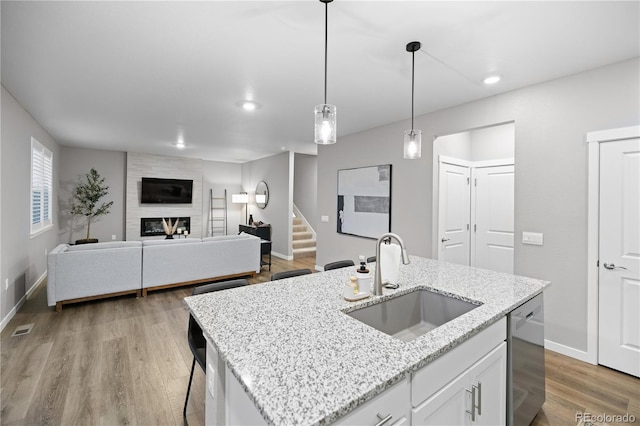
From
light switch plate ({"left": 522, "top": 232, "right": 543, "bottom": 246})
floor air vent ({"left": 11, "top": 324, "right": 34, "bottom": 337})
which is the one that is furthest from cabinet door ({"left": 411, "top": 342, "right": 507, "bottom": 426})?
Answer: floor air vent ({"left": 11, "top": 324, "right": 34, "bottom": 337})

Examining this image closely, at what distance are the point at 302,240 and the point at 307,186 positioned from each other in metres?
1.65

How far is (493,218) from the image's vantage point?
13.8 feet

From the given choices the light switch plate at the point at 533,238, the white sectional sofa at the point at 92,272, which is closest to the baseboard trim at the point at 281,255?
the white sectional sofa at the point at 92,272

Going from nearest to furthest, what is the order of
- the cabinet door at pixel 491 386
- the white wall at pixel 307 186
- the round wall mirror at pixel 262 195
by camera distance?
the cabinet door at pixel 491 386, the round wall mirror at pixel 262 195, the white wall at pixel 307 186

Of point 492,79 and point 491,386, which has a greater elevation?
point 492,79

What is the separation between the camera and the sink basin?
162 cm

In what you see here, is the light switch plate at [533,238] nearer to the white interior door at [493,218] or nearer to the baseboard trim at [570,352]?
the baseboard trim at [570,352]

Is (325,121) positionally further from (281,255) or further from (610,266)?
(281,255)

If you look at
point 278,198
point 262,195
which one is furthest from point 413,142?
point 262,195

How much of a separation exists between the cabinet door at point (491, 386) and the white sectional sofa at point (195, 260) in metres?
4.05

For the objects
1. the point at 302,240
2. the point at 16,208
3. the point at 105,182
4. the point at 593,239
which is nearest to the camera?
the point at 593,239

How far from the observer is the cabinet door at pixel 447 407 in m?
1.04

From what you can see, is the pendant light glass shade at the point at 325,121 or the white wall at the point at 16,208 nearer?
the pendant light glass shade at the point at 325,121

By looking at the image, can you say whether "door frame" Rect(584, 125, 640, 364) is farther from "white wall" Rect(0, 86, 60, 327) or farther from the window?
the window
